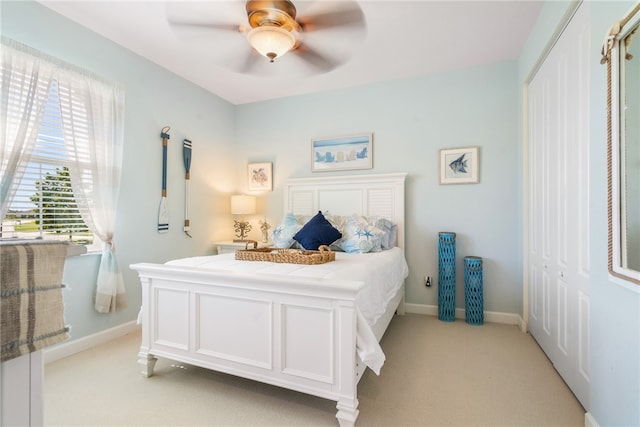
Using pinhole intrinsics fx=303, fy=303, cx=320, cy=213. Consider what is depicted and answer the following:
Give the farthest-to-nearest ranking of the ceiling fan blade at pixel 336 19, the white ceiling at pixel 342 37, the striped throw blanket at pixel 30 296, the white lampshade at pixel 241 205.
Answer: the white lampshade at pixel 241 205 < the white ceiling at pixel 342 37 < the ceiling fan blade at pixel 336 19 < the striped throw blanket at pixel 30 296

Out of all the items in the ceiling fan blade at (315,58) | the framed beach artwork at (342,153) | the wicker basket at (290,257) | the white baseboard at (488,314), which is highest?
the ceiling fan blade at (315,58)

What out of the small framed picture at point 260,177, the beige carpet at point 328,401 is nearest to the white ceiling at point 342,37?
the small framed picture at point 260,177

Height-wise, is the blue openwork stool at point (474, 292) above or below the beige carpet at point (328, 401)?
above

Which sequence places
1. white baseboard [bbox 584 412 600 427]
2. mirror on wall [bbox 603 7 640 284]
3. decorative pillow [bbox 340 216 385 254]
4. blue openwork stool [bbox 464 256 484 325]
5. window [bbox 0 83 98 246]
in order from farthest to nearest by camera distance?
1. blue openwork stool [bbox 464 256 484 325]
2. decorative pillow [bbox 340 216 385 254]
3. window [bbox 0 83 98 246]
4. white baseboard [bbox 584 412 600 427]
5. mirror on wall [bbox 603 7 640 284]

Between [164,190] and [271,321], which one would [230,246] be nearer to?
[164,190]

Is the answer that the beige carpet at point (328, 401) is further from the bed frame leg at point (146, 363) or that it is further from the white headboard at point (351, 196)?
the white headboard at point (351, 196)

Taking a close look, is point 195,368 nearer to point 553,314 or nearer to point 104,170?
point 104,170

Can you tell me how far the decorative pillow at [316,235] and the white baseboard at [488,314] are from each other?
1299 millimetres

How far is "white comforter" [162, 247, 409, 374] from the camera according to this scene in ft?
5.22

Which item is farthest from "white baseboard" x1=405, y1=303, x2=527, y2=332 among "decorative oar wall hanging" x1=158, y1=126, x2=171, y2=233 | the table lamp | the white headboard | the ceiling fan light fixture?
the ceiling fan light fixture

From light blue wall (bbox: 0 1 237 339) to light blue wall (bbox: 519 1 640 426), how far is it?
302 cm

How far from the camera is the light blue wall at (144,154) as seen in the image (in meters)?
2.40

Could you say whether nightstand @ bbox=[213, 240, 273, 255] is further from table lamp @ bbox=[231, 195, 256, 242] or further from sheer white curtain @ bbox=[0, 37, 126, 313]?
sheer white curtain @ bbox=[0, 37, 126, 313]

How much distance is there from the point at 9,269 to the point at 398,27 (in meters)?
2.91
